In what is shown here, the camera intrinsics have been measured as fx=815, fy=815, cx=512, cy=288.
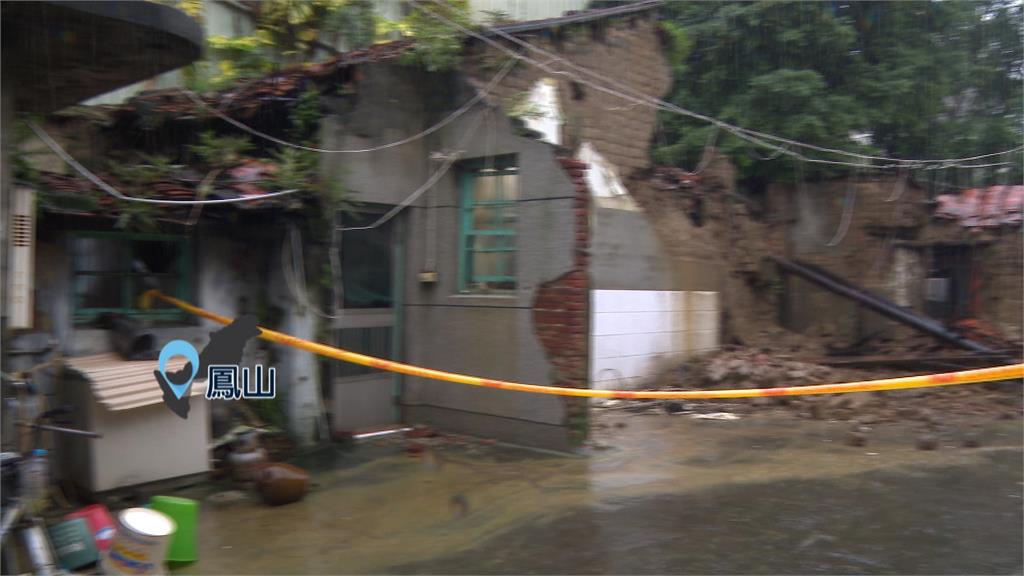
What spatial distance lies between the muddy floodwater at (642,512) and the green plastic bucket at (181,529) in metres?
0.12

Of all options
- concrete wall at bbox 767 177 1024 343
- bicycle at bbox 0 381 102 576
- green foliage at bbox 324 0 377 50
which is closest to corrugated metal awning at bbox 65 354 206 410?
bicycle at bbox 0 381 102 576

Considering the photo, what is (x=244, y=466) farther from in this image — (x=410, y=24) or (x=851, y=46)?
(x=851, y=46)

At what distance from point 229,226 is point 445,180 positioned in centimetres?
232

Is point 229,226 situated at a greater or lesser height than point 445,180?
lesser

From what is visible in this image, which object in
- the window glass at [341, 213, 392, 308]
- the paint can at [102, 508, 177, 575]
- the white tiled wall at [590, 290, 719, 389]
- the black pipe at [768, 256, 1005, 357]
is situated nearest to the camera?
the paint can at [102, 508, 177, 575]

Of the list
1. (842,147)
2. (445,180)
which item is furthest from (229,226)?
(842,147)

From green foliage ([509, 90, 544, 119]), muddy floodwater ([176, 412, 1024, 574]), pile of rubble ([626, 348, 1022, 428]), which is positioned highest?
green foliage ([509, 90, 544, 119])

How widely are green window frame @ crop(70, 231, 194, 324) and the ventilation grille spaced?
4.24 feet

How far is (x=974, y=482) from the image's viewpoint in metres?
6.97

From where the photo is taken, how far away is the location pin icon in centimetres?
643

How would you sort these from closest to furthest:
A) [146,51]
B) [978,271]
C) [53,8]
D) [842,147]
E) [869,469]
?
[53,8]
[146,51]
[869,469]
[978,271]
[842,147]

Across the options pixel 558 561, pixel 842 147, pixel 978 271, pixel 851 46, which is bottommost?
pixel 558 561

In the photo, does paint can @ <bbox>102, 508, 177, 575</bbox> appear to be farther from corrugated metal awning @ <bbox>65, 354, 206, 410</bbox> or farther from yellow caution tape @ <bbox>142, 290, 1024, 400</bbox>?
yellow caution tape @ <bbox>142, 290, 1024, 400</bbox>

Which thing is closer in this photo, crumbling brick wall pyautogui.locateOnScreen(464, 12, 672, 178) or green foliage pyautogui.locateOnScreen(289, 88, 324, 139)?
green foliage pyautogui.locateOnScreen(289, 88, 324, 139)
